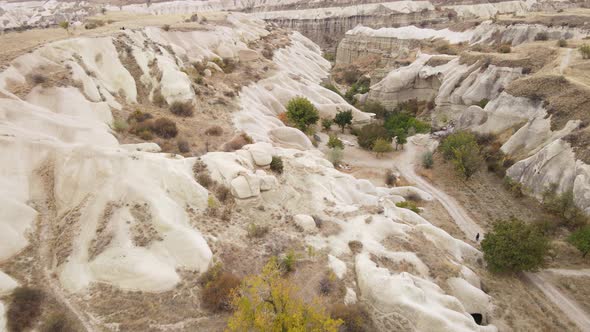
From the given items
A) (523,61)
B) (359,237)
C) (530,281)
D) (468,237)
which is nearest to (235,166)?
(359,237)

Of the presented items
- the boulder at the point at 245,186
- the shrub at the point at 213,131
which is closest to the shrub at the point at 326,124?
the shrub at the point at 213,131

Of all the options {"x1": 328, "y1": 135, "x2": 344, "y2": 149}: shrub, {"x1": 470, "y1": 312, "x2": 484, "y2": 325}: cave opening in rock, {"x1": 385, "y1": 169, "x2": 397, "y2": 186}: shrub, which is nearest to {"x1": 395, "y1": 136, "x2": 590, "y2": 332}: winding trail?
{"x1": 385, "y1": 169, "x2": 397, "y2": 186}: shrub

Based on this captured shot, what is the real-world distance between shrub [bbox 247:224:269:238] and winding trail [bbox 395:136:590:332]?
50.8ft

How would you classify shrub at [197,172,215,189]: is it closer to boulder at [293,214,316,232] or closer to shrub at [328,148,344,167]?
boulder at [293,214,316,232]

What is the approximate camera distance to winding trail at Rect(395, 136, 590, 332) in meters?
17.1

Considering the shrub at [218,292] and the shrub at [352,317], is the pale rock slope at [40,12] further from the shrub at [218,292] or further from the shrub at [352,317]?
the shrub at [352,317]

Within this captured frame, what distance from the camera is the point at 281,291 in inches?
417

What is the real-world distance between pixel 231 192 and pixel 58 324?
983 cm

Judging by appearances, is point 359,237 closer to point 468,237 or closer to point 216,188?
point 216,188

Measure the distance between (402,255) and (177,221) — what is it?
11.8m

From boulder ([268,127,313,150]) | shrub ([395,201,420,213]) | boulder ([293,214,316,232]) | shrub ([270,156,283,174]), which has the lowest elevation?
shrub ([395,201,420,213])

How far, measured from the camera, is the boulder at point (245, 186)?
62.4 feet

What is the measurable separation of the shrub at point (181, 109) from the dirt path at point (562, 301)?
27401 millimetres

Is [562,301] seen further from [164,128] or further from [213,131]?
[164,128]
